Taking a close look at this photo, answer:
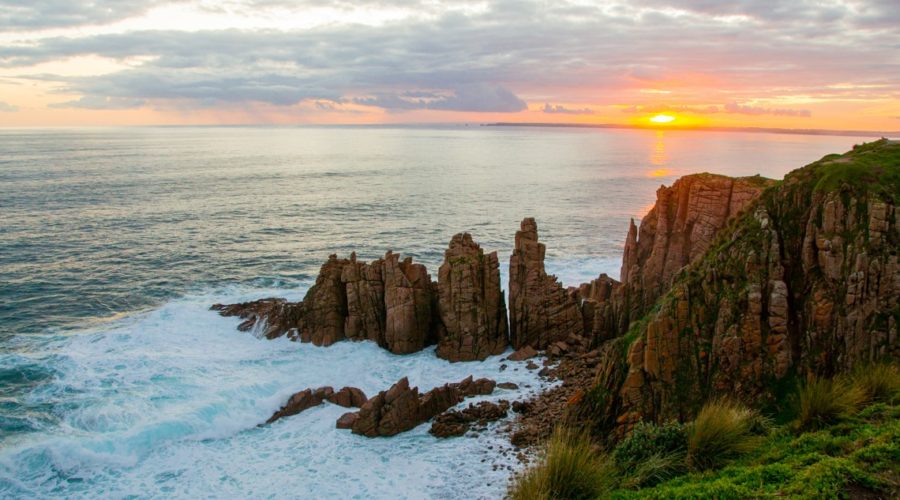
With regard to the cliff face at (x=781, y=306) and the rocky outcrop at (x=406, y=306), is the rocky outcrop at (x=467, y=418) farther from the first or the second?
the rocky outcrop at (x=406, y=306)

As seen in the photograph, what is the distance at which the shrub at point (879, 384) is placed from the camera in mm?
17312

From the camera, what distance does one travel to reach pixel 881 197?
74.9 feet

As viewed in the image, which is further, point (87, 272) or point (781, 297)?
point (87, 272)

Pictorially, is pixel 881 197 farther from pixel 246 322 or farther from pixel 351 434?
pixel 246 322

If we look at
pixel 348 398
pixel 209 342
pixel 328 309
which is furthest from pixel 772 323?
pixel 209 342

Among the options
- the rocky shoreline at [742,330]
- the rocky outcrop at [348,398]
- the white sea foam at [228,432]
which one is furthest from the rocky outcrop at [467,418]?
the rocky outcrop at [348,398]

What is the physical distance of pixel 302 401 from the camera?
32.4 meters

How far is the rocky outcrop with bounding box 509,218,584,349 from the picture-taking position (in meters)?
38.8

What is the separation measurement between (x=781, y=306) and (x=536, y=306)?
59.1ft

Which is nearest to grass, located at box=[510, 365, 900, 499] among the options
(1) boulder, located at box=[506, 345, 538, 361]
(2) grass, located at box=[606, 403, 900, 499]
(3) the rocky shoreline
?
(2) grass, located at box=[606, 403, 900, 499]

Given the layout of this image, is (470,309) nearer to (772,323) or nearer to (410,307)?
(410,307)

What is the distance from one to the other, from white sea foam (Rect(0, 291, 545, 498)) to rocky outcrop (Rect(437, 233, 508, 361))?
1314 mm

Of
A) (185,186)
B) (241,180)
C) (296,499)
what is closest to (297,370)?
(296,499)

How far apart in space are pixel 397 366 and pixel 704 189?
23513mm
